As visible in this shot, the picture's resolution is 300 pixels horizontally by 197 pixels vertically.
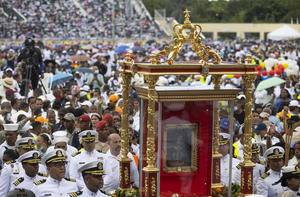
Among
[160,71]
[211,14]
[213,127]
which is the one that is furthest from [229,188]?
[211,14]

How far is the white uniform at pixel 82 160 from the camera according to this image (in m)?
7.83

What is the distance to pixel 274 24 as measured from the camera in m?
70.3

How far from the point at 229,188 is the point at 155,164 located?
0.92m

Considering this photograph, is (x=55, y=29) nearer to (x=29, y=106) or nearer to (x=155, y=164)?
(x=29, y=106)

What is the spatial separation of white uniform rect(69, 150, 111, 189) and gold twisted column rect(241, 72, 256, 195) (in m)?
1.89

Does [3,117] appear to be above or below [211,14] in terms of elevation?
below

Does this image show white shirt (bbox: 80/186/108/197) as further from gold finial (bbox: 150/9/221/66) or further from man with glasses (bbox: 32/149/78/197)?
gold finial (bbox: 150/9/221/66)

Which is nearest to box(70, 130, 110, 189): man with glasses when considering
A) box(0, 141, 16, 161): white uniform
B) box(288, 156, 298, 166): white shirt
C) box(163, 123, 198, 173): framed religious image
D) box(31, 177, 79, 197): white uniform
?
box(31, 177, 79, 197): white uniform

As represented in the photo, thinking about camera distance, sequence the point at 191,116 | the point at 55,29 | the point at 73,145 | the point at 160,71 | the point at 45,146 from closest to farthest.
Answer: the point at 160,71, the point at 191,116, the point at 45,146, the point at 73,145, the point at 55,29

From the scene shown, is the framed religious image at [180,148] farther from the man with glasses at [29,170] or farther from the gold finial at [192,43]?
the man with glasses at [29,170]

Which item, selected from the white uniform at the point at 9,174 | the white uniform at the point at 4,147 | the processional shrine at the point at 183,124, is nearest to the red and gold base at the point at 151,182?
the processional shrine at the point at 183,124

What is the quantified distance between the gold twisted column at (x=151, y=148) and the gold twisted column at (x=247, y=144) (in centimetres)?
103

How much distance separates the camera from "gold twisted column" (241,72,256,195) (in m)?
6.67

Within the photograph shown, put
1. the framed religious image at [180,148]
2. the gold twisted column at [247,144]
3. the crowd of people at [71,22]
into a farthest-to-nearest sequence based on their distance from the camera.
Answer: the crowd of people at [71,22] → the gold twisted column at [247,144] → the framed religious image at [180,148]
